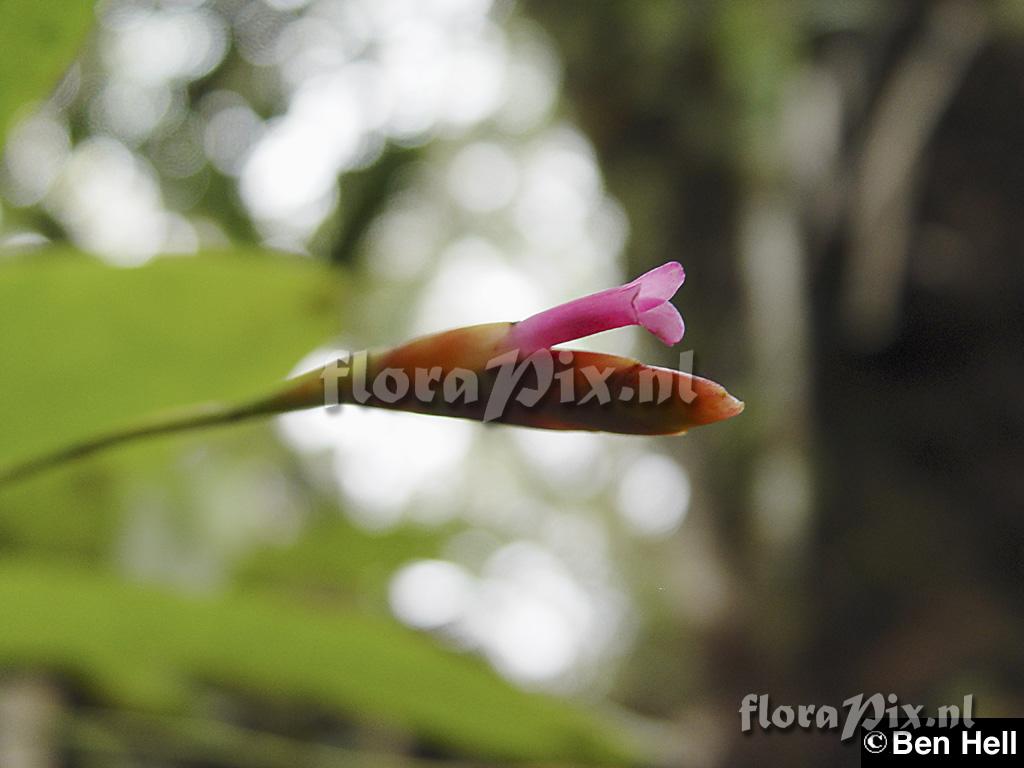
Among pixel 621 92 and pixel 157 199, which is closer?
pixel 621 92

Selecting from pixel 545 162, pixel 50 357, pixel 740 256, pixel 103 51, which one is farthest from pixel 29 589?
pixel 545 162

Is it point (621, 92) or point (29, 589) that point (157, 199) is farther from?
point (29, 589)

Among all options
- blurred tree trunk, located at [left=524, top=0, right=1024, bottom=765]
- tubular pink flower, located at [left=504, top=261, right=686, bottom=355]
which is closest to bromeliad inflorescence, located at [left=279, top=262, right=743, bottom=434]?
tubular pink flower, located at [left=504, top=261, right=686, bottom=355]

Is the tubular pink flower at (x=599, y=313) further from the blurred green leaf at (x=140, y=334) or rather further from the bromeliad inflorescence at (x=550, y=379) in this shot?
the blurred green leaf at (x=140, y=334)

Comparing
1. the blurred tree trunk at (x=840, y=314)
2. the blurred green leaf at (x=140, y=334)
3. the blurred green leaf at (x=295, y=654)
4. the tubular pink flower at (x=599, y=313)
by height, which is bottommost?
the blurred green leaf at (x=295, y=654)

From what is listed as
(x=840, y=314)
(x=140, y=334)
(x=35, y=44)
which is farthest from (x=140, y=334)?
(x=840, y=314)

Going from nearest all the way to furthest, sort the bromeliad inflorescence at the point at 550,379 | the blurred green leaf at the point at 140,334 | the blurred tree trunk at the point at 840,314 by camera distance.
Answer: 1. the bromeliad inflorescence at the point at 550,379
2. the blurred green leaf at the point at 140,334
3. the blurred tree trunk at the point at 840,314

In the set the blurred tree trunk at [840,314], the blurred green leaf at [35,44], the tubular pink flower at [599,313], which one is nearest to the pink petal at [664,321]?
the tubular pink flower at [599,313]

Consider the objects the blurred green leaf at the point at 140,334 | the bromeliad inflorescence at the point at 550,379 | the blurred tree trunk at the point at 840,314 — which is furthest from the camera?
the blurred tree trunk at the point at 840,314
